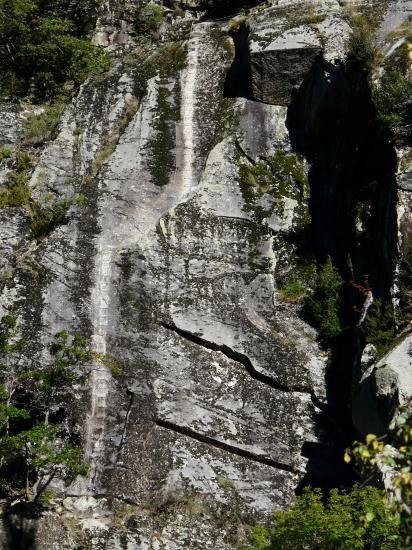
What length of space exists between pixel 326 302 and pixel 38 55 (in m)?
11.2

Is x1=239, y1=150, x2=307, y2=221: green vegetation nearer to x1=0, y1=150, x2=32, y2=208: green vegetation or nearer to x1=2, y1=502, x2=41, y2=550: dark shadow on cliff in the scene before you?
x1=0, y1=150, x2=32, y2=208: green vegetation

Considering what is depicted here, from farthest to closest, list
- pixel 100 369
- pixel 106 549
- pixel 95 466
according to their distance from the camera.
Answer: pixel 100 369
pixel 95 466
pixel 106 549

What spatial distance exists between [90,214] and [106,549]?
689 cm

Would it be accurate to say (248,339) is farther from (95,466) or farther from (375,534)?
(375,534)

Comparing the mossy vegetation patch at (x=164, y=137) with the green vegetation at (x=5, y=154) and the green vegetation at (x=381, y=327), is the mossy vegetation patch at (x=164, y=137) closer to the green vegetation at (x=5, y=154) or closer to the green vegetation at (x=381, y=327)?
the green vegetation at (x=5, y=154)

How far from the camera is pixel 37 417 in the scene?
15.2 m

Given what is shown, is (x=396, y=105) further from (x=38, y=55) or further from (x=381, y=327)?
(x=38, y=55)

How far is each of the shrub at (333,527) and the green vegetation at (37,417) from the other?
3876 mm

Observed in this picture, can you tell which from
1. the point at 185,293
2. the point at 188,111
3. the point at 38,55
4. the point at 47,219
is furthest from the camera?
the point at 38,55

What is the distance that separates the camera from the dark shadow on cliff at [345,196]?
50.5 feet

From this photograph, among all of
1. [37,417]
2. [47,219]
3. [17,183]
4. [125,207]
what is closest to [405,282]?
[125,207]

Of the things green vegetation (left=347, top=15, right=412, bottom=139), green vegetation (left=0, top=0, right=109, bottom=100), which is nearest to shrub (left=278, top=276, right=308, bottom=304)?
green vegetation (left=347, top=15, right=412, bottom=139)

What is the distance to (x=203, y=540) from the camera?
14.0 meters

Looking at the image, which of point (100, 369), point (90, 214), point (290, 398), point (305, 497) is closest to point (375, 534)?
point (305, 497)
